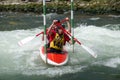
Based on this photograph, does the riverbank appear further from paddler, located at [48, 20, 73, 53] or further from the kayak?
the kayak

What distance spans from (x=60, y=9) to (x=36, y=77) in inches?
513

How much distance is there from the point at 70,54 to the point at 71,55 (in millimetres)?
126

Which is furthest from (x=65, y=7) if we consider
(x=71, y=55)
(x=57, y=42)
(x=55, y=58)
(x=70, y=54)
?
(x=55, y=58)

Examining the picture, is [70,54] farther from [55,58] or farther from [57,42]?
[55,58]

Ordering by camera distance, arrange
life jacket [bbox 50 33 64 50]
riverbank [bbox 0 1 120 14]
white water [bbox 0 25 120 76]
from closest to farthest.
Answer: white water [bbox 0 25 120 76] → life jacket [bbox 50 33 64 50] → riverbank [bbox 0 1 120 14]

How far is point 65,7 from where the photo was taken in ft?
73.7

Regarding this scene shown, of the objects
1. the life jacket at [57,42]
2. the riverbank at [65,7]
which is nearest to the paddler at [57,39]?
the life jacket at [57,42]

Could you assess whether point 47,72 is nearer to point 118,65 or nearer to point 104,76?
point 104,76

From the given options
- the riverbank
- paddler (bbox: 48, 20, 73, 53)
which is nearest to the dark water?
paddler (bbox: 48, 20, 73, 53)

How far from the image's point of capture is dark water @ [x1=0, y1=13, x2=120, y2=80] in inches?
397

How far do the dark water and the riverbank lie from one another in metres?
2.42

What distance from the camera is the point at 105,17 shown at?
2002cm

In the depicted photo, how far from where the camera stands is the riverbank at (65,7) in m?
21.4

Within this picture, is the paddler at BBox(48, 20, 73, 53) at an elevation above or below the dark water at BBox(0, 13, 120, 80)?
above
